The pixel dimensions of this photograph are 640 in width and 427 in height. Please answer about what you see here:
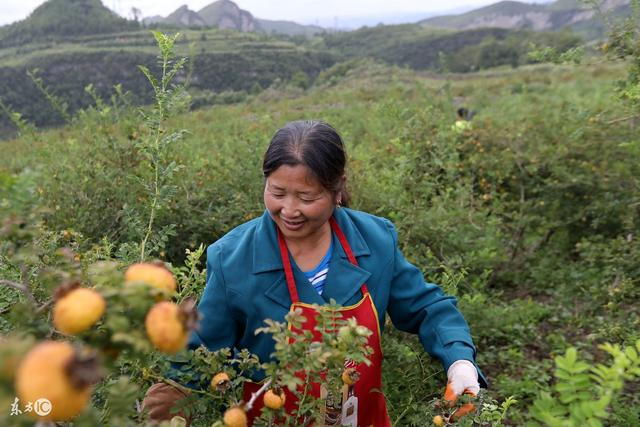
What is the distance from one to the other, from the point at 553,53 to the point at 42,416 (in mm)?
3938

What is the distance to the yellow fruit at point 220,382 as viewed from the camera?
3.36ft

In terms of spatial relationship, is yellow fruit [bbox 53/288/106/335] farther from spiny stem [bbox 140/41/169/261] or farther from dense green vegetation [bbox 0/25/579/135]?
dense green vegetation [bbox 0/25/579/135]

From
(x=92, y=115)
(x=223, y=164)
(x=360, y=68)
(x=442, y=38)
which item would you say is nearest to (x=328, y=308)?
(x=223, y=164)

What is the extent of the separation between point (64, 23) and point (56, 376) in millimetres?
59614

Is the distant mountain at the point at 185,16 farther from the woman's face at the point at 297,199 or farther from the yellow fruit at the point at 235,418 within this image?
the yellow fruit at the point at 235,418

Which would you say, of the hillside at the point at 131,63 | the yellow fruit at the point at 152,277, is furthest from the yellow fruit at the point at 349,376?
the hillside at the point at 131,63

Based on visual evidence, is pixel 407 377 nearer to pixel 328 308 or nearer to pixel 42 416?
pixel 328 308

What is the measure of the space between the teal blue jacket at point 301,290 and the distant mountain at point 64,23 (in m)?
56.9

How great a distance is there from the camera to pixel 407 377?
5.85 ft

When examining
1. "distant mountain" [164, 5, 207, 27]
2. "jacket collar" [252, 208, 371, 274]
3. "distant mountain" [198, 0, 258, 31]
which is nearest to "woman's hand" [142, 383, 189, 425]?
"jacket collar" [252, 208, 371, 274]

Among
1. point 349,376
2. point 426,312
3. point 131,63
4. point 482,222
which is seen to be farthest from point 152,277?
point 131,63

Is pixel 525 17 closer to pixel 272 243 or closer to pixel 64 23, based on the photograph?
pixel 64 23

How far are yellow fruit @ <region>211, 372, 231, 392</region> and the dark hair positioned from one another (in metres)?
0.63

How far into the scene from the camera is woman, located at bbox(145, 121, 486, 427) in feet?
4.78
